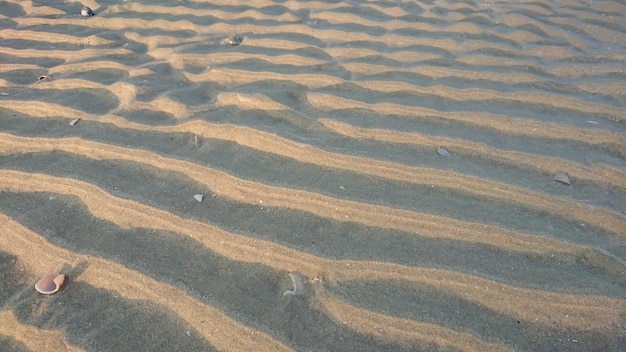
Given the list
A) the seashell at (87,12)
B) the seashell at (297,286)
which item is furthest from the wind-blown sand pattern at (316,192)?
the seashell at (87,12)

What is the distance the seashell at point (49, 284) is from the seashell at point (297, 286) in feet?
2.40

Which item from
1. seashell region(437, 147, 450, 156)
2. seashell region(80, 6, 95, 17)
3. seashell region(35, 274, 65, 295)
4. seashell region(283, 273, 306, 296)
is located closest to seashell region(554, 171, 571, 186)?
seashell region(437, 147, 450, 156)

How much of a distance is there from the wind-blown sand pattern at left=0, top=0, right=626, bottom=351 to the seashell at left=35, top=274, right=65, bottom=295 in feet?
0.07

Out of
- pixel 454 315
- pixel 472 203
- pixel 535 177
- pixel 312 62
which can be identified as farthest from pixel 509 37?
pixel 454 315

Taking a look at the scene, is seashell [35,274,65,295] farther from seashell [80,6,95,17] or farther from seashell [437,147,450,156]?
seashell [80,6,95,17]

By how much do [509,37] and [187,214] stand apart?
8.57ft

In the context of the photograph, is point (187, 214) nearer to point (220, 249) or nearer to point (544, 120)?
point (220, 249)

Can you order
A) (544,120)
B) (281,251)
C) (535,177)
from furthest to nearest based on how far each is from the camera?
(544,120) < (535,177) < (281,251)

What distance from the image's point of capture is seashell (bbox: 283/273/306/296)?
4.83 ft

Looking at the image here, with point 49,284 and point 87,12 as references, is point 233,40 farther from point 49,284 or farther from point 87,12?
point 49,284

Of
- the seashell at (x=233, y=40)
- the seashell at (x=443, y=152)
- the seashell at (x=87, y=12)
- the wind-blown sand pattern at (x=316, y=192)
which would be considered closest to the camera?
the wind-blown sand pattern at (x=316, y=192)

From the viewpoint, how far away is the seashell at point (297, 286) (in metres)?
1.47

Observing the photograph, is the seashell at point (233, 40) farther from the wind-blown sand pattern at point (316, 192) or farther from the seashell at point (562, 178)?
the seashell at point (562, 178)

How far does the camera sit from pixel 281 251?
1.61 m
